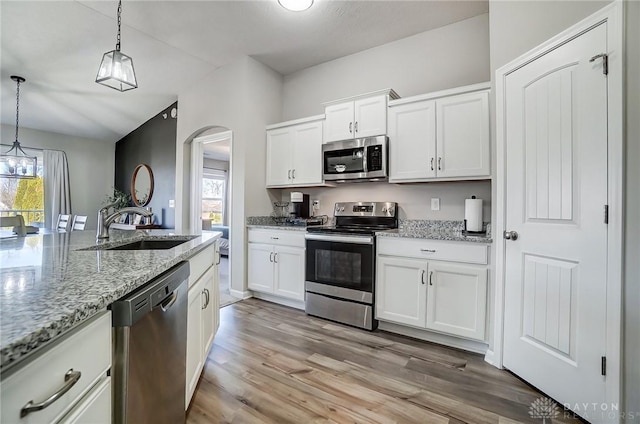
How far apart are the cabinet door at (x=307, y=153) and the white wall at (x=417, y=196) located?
13.6 inches

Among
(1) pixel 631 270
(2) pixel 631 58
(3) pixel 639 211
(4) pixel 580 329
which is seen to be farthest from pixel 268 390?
(2) pixel 631 58

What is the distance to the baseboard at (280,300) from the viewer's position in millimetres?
3074

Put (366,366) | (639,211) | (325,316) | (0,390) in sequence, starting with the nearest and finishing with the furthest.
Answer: (0,390)
(639,211)
(366,366)
(325,316)

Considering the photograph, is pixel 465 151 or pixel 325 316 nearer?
pixel 465 151

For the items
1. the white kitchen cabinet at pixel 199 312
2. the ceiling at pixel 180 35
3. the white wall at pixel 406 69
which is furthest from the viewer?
the white wall at pixel 406 69

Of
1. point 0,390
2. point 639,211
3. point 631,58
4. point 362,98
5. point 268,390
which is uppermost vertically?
point 362,98

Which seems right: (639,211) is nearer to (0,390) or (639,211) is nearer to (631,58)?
(631,58)

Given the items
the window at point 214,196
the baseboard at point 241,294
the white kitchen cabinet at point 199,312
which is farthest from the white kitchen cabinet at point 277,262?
the window at point 214,196

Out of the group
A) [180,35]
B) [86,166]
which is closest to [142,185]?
[86,166]

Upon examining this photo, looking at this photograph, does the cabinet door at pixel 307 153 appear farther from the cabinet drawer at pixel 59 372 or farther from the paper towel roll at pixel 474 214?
the cabinet drawer at pixel 59 372

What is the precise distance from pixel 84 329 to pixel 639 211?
209cm

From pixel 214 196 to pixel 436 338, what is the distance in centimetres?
684

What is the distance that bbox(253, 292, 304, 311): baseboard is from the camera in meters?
3.07

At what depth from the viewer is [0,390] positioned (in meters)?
0.44
